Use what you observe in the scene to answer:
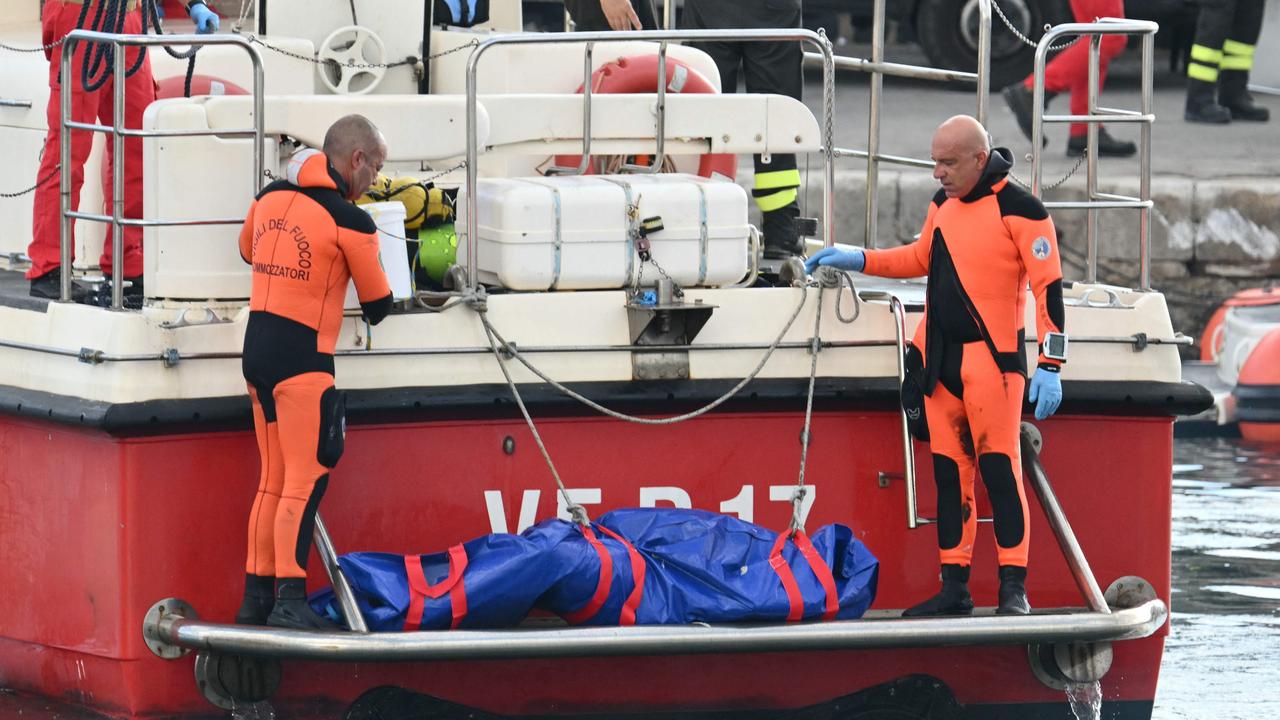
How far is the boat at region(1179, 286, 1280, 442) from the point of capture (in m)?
11.5

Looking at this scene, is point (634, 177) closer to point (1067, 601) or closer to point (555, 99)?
point (555, 99)

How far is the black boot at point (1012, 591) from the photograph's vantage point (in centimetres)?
565

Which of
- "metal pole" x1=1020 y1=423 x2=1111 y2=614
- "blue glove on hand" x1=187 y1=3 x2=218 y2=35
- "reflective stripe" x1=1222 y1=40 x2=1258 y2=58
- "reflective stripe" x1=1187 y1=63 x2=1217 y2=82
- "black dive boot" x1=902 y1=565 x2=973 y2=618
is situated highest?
"reflective stripe" x1=1222 y1=40 x2=1258 y2=58

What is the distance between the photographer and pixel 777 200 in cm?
757

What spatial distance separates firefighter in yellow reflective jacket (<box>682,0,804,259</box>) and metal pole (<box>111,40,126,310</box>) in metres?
2.46

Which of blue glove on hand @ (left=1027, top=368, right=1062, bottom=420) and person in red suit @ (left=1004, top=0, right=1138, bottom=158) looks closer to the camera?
blue glove on hand @ (left=1027, top=368, right=1062, bottom=420)

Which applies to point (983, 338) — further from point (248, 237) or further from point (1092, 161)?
point (248, 237)

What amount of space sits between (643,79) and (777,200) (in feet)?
2.65

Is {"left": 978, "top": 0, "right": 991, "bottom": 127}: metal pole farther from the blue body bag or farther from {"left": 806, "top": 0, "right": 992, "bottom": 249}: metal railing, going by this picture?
the blue body bag

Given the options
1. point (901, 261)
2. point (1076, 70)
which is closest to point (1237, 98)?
point (1076, 70)

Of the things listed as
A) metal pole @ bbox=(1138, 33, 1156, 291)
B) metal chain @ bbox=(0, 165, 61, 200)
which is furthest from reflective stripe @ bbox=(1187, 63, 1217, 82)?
metal chain @ bbox=(0, 165, 61, 200)

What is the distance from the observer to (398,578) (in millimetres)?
5457

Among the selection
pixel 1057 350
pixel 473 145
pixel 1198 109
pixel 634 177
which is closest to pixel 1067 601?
pixel 1057 350

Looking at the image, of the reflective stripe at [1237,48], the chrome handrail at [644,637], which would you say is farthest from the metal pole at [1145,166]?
the reflective stripe at [1237,48]
